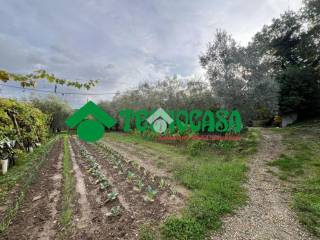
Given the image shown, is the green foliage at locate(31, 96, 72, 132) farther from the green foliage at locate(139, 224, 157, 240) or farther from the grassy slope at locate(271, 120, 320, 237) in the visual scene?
the grassy slope at locate(271, 120, 320, 237)

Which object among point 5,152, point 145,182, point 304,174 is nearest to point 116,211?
point 145,182

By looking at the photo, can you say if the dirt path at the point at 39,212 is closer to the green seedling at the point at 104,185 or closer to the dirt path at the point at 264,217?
the green seedling at the point at 104,185

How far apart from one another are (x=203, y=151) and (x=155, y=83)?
13.0 metres

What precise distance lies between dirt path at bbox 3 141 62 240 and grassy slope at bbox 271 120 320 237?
4.29 metres

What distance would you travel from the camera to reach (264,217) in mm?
3270

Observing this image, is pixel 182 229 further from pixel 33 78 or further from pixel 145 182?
pixel 33 78

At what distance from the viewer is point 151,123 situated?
1648cm

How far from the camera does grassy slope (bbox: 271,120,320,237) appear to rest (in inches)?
131

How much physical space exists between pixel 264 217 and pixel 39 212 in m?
4.18

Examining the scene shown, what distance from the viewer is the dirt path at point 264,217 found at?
2801 millimetres

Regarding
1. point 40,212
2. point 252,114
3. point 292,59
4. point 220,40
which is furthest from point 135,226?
point 292,59

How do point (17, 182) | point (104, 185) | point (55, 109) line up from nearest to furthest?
point (104, 185) → point (17, 182) → point (55, 109)

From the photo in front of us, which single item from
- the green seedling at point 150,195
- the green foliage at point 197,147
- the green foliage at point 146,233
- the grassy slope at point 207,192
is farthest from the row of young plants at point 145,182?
the green foliage at point 197,147

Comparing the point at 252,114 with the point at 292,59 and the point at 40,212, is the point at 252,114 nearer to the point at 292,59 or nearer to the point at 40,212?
the point at 40,212
